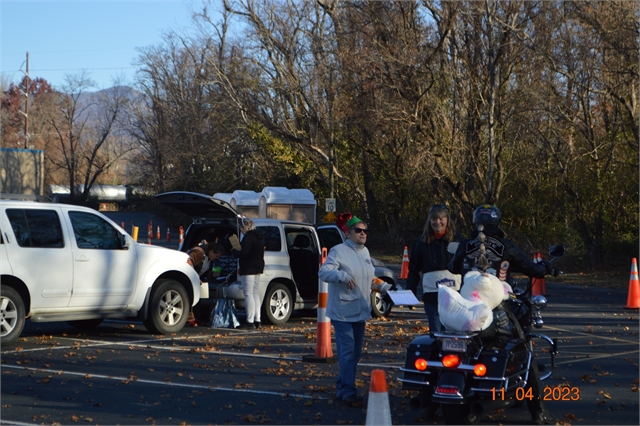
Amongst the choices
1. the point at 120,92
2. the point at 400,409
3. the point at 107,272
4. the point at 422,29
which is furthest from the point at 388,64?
the point at 120,92

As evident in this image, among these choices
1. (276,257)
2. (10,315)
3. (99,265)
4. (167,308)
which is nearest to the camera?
(10,315)

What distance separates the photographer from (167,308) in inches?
514

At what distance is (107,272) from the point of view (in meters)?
12.2

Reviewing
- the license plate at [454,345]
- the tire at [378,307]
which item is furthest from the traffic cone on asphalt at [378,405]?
the tire at [378,307]

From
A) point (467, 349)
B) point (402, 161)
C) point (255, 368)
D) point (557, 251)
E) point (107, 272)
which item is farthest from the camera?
point (402, 161)

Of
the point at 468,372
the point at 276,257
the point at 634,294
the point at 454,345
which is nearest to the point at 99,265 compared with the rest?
the point at 276,257

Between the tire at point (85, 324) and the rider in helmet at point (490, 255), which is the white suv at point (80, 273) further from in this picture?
the rider in helmet at point (490, 255)

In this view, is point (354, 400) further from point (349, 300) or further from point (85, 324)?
point (85, 324)

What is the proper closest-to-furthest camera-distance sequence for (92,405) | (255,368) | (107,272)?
(92,405) < (255,368) < (107,272)

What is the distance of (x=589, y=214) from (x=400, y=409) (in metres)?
24.5

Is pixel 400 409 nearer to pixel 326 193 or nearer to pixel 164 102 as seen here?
pixel 326 193

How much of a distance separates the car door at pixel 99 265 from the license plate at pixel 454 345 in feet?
22.3

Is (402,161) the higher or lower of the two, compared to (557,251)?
higher

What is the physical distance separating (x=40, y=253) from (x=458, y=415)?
6.99m
